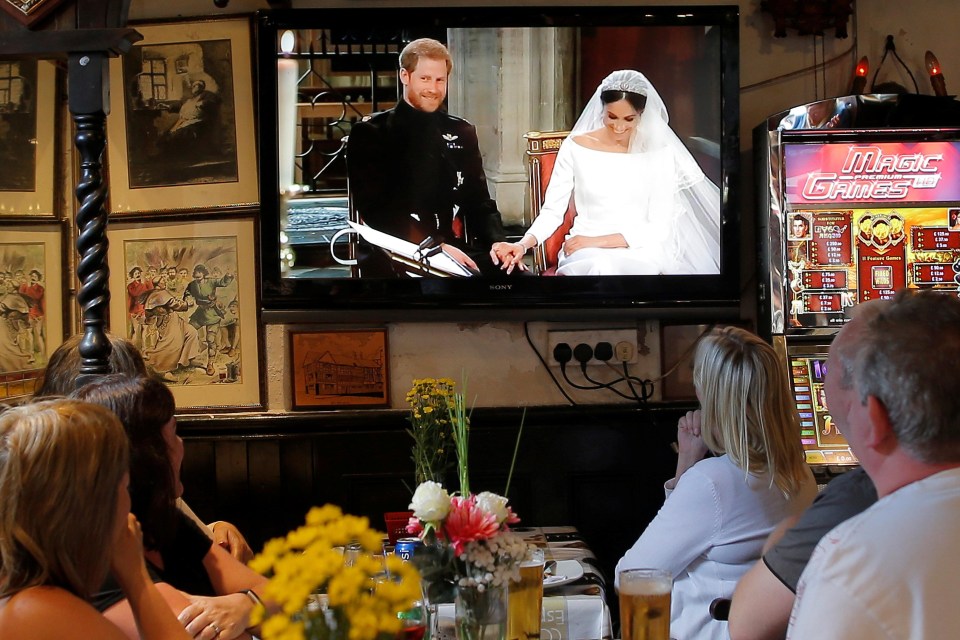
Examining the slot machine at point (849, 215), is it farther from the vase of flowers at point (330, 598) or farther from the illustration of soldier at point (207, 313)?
the vase of flowers at point (330, 598)

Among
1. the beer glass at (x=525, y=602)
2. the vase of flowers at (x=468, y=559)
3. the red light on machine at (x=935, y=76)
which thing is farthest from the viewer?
the red light on machine at (x=935, y=76)

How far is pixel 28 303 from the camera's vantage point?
3.60 metres

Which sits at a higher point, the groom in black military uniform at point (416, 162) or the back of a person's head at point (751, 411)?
the groom in black military uniform at point (416, 162)

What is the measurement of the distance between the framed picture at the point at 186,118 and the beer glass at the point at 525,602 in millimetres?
2293

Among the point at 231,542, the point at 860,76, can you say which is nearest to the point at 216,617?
the point at 231,542

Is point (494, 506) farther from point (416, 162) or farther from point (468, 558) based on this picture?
point (416, 162)

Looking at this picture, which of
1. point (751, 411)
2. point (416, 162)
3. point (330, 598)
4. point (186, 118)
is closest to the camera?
point (330, 598)

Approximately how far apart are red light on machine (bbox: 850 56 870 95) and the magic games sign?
0.38 meters

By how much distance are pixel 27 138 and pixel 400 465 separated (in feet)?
5.95

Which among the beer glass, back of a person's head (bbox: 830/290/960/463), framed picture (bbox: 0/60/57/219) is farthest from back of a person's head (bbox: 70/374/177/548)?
framed picture (bbox: 0/60/57/219)

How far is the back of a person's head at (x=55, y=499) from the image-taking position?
1373mm

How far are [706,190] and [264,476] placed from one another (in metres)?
1.94

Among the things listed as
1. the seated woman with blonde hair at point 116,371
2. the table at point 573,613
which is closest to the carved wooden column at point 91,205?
the seated woman with blonde hair at point 116,371

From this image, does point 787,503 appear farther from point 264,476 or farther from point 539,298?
point 264,476
